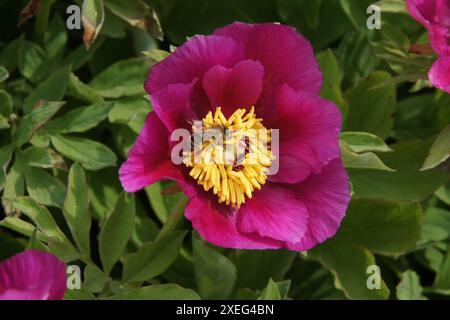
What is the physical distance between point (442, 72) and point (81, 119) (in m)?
0.57

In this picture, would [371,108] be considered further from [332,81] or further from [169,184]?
[169,184]

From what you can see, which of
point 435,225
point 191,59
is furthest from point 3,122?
point 435,225

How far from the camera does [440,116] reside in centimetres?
155

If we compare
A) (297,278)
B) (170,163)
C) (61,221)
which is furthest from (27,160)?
(297,278)

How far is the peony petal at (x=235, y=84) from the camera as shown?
1095 mm

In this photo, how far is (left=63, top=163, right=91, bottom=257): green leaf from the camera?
1.19 meters

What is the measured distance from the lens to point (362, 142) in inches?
47.1

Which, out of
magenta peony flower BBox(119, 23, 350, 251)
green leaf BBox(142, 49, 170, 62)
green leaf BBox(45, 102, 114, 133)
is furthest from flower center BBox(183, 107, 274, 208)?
green leaf BBox(45, 102, 114, 133)

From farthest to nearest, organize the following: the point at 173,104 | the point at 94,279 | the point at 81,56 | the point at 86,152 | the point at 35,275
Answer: the point at 81,56
the point at 86,152
the point at 94,279
the point at 173,104
the point at 35,275

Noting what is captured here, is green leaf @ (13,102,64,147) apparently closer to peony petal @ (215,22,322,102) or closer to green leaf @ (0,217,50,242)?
green leaf @ (0,217,50,242)

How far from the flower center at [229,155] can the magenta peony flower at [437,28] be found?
10.0 inches

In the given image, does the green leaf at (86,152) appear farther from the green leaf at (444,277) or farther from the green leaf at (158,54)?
the green leaf at (444,277)
